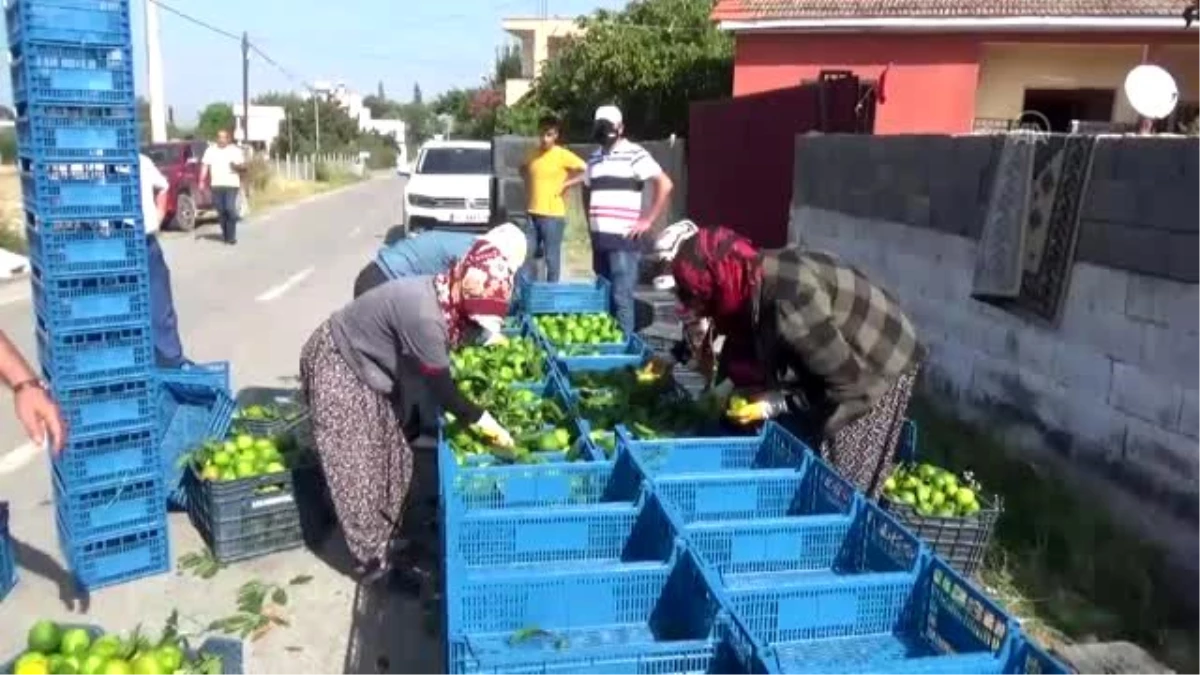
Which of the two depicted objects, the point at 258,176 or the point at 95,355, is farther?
the point at 258,176

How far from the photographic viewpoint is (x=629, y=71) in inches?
1032

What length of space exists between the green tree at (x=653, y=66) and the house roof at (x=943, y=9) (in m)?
5.96

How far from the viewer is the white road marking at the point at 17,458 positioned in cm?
623

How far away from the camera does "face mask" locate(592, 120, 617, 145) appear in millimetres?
8602

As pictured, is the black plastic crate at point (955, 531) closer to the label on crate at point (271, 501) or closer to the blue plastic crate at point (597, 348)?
the blue plastic crate at point (597, 348)

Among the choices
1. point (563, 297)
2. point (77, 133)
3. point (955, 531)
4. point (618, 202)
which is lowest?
point (955, 531)

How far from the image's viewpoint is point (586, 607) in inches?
129

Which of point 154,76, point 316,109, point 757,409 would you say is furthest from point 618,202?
point 316,109

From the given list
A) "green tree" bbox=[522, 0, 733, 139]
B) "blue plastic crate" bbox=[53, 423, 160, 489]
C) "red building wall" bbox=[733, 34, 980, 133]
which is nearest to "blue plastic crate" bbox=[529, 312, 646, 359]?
"blue plastic crate" bbox=[53, 423, 160, 489]

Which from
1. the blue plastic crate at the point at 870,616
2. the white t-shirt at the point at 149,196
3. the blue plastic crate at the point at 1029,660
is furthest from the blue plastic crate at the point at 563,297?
the blue plastic crate at the point at 1029,660

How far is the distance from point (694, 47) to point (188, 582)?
22.9 m

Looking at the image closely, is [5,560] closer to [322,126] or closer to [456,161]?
[456,161]

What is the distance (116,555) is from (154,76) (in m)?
29.0

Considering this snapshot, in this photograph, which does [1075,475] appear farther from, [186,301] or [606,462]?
[186,301]
